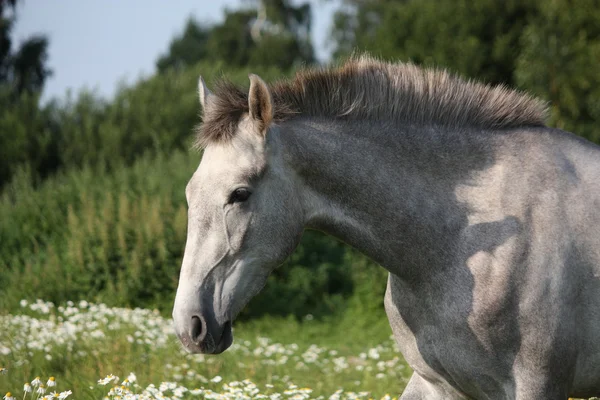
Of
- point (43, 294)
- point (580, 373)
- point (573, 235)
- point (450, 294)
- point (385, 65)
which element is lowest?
point (43, 294)

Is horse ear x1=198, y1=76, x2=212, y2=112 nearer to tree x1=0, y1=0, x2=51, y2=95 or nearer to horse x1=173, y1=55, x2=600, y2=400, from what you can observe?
horse x1=173, y1=55, x2=600, y2=400

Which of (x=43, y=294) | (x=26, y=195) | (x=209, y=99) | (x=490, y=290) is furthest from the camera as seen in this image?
(x=26, y=195)

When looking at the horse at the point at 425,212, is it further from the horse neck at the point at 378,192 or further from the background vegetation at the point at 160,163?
the background vegetation at the point at 160,163

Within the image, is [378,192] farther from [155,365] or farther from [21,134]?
[21,134]

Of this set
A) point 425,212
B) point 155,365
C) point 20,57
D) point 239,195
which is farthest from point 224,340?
point 20,57

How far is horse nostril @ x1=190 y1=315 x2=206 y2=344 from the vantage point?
2955 mm

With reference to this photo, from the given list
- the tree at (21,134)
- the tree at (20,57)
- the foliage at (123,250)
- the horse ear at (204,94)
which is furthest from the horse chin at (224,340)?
the tree at (20,57)

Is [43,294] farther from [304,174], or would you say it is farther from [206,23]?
[206,23]

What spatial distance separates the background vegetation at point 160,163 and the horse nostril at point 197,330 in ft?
15.6

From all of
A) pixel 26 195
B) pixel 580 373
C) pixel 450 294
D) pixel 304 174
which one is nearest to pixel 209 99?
pixel 304 174

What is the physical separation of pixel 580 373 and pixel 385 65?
1.61 m

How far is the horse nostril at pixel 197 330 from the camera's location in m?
2.96

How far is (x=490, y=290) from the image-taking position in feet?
10.2

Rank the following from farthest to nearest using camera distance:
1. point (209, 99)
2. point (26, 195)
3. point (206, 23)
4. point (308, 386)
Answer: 1. point (206, 23)
2. point (26, 195)
3. point (308, 386)
4. point (209, 99)
